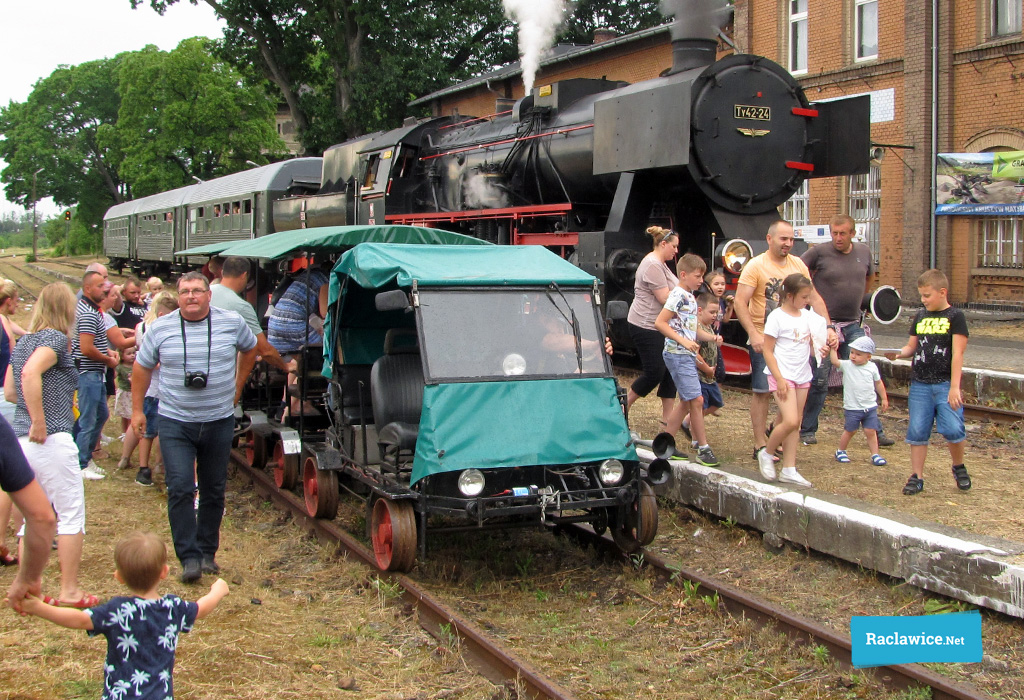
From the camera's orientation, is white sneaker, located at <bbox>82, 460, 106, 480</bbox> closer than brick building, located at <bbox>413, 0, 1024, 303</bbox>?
Yes

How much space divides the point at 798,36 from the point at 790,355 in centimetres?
1707

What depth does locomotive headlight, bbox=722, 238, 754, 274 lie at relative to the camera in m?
10.1

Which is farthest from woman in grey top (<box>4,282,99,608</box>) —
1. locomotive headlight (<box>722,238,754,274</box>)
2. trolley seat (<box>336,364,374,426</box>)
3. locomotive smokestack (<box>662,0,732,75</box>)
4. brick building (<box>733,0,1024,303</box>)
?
brick building (<box>733,0,1024,303</box>)

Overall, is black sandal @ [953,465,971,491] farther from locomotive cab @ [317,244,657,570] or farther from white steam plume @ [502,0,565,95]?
white steam plume @ [502,0,565,95]

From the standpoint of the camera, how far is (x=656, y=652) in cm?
473

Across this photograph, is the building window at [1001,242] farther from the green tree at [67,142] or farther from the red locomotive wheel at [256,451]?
the green tree at [67,142]

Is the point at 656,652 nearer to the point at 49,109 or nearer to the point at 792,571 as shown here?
the point at 792,571

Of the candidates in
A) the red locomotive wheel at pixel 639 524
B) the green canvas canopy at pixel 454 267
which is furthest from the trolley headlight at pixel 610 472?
the green canvas canopy at pixel 454 267

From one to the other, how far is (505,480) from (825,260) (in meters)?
4.37

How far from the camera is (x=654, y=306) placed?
744 cm

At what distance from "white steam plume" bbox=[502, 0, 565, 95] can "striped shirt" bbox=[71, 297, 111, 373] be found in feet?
37.4

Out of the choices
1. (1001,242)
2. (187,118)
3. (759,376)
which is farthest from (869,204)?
(187,118)

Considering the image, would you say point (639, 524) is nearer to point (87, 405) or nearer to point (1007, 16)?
point (87, 405)

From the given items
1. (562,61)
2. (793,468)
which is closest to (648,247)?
(793,468)
